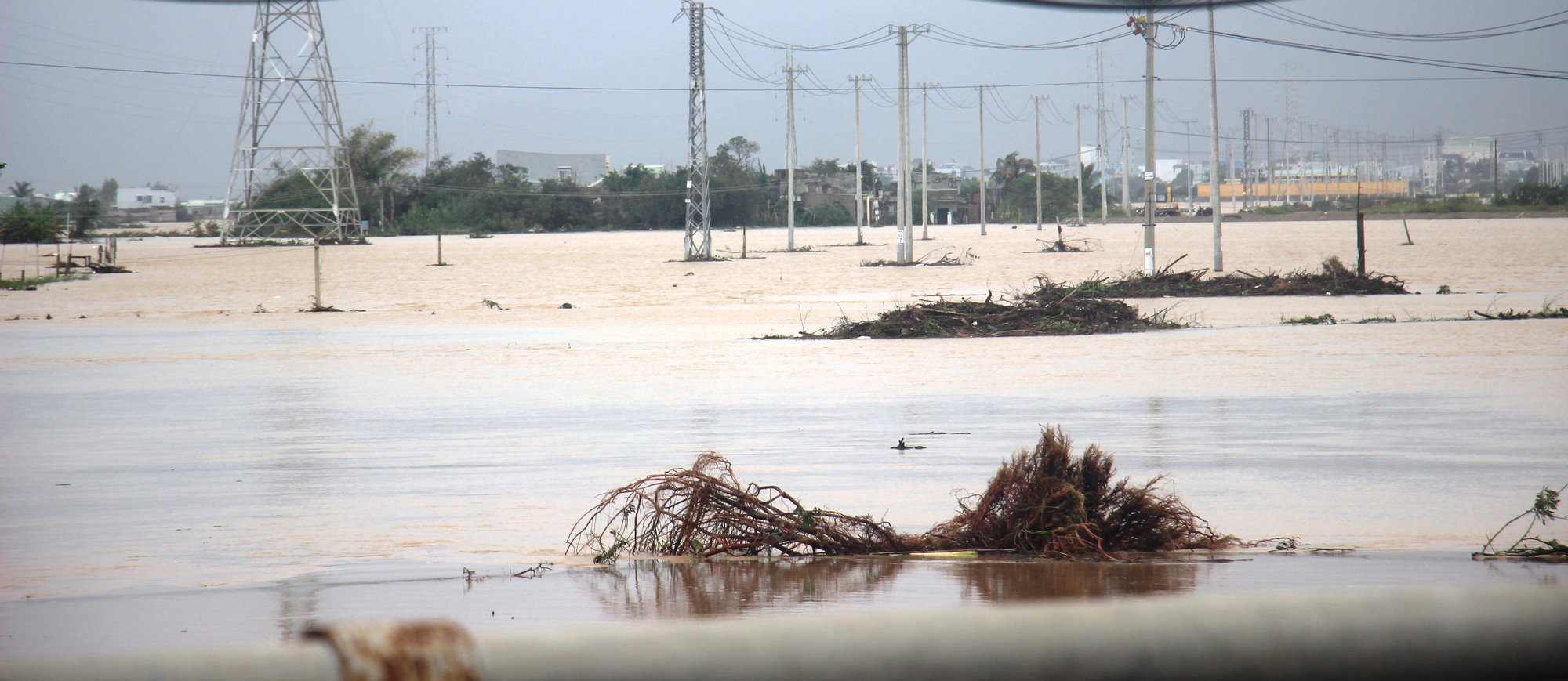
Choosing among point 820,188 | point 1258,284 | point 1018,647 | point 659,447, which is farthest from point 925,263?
point 820,188

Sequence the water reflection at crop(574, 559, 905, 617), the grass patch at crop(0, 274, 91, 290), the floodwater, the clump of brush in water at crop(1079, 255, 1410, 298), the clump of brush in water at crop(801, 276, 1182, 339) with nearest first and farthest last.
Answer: the water reflection at crop(574, 559, 905, 617)
the floodwater
the clump of brush in water at crop(801, 276, 1182, 339)
the clump of brush in water at crop(1079, 255, 1410, 298)
the grass patch at crop(0, 274, 91, 290)

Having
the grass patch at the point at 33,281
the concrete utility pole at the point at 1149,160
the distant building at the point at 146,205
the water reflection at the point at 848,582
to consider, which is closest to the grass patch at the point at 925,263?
the concrete utility pole at the point at 1149,160

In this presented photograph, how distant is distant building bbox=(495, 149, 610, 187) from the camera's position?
147 metres

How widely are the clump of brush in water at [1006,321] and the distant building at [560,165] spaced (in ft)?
401

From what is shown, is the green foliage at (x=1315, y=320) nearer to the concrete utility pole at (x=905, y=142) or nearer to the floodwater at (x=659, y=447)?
the floodwater at (x=659, y=447)

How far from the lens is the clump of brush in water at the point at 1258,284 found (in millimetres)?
27359

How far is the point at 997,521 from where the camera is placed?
5773 millimetres

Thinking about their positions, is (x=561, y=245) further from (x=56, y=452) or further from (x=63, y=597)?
(x=63, y=597)

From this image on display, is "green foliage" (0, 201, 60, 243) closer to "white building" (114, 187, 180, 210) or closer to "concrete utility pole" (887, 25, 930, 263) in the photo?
"concrete utility pole" (887, 25, 930, 263)

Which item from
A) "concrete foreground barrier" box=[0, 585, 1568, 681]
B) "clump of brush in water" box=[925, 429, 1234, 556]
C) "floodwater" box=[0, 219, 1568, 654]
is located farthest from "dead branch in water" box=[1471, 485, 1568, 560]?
"concrete foreground barrier" box=[0, 585, 1568, 681]

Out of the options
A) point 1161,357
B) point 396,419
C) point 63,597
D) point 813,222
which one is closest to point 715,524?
point 63,597

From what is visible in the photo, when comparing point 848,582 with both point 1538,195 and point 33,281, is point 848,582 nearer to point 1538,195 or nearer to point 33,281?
point 33,281

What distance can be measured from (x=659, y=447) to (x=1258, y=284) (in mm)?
22945

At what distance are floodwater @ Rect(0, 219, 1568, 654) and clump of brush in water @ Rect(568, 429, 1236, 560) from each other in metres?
0.23
